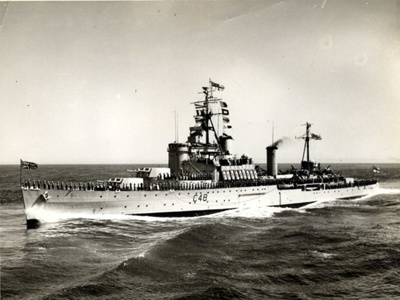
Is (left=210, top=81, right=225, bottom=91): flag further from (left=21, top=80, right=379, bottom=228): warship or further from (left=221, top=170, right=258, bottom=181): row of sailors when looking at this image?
(left=221, top=170, right=258, bottom=181): row of sailors

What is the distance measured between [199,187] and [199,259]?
47.2ft

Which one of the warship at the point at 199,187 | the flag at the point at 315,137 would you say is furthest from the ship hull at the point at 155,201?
the flag at the point at 315,137

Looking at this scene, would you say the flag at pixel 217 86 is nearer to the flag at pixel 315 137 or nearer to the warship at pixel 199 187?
the warship at pixel 199 187

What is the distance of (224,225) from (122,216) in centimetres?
803

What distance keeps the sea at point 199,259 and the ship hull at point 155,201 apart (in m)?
0.82

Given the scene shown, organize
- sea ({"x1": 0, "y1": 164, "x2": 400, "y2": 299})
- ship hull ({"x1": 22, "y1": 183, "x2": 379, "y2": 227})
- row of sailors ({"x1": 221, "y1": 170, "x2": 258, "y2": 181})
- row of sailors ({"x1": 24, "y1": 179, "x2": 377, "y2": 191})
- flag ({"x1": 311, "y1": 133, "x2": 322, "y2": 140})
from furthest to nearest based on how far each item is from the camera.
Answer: flag ({"x1": 311, "y1": 133, "x2": 322, "y2": 140})
row of sailors ({"x1": 221, "y1": 170, "x2": 258, "y2": 181})
row of sailors ({"x1": 24, "y1": 179, "x2": 377, "y2": 191})
ship hull ({"x1": 22, "y1": 183, "x2": 379, "y2": 227})
sea ({"x1": 0, "y1": 164, "x2": 400, "y2": 299})

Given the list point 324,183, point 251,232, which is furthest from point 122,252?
point 324,183

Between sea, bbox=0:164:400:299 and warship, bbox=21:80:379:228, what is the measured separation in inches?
50.2

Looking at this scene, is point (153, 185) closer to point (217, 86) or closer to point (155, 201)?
point (155, 201)

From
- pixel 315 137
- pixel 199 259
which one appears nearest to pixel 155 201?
pixel 199 259

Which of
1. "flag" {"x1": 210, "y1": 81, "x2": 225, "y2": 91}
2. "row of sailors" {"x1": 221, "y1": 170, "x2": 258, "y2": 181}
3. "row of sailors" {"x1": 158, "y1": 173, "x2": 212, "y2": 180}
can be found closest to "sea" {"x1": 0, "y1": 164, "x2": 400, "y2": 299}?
"row of sailors" {"x1": 158, "y1": 173, "x2": 212, "y2": 180}

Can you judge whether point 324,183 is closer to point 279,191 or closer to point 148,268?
point 279,191

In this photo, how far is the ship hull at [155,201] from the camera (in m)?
25.3

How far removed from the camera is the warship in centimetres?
2592
